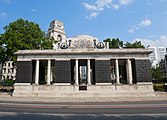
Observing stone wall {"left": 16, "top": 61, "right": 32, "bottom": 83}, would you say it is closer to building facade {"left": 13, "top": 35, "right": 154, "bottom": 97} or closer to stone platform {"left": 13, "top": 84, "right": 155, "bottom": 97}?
building facade {"left": 13, "top": 35, "right": 154, "bottom": 97}

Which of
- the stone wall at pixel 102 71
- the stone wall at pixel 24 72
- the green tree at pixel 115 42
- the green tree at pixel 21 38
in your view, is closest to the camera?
the stone wall at pixel 102 71

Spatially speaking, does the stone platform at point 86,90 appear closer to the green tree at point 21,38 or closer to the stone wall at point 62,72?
the stone wall at point 62,72

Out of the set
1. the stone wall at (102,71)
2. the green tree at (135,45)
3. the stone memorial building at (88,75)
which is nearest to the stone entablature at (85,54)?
the stone memorial building at (88,75)

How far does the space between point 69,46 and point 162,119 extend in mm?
25970

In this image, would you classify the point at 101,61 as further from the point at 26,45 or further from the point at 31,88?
the point at 26,45

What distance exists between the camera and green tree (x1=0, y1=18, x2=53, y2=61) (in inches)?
1537

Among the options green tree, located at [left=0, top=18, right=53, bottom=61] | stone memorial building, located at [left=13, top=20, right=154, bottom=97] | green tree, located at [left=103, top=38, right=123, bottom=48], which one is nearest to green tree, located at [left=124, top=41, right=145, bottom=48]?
green tree, located at [left=103, top=38, right=123, bottom=48]

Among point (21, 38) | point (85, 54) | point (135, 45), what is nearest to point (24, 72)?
point (85, 54)

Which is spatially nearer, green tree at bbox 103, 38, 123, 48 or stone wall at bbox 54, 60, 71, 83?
stone wall at bbox 54, 60, 71, 83

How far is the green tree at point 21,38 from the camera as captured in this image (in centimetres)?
3903

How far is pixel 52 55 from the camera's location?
99.8ft

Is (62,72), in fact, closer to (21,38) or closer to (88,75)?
(88,75)

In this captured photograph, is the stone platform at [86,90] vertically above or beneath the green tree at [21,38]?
beneath

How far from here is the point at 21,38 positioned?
40094mm
